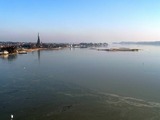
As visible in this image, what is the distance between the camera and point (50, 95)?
13602 millimetres

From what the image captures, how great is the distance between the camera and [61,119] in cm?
1006

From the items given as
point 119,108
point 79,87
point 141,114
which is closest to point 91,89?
point 79,87

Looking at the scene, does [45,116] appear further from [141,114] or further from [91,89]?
[91,89]

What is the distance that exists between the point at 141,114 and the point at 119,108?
108 centimetres

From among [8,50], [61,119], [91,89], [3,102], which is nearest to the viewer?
[61,119]

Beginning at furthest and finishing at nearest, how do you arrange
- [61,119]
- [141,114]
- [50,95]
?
[50,95] < [141,114] < [61,119]

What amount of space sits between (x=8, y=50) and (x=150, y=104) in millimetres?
41891

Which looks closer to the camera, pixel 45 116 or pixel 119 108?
pixel 45 116

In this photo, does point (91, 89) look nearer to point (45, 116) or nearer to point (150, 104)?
point (150, 104)

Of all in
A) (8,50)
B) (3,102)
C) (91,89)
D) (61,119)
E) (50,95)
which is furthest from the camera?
(8,50)

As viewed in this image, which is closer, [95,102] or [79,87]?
[95,102]

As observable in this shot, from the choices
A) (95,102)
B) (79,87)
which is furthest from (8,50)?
(95,102)

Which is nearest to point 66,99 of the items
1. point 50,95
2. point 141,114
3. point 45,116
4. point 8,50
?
point 50,95

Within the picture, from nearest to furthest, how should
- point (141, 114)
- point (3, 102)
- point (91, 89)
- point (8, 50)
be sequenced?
1. point (141, 114)
2. point (3, 102)
3. point (91, 89)
4. point (8, 50)
